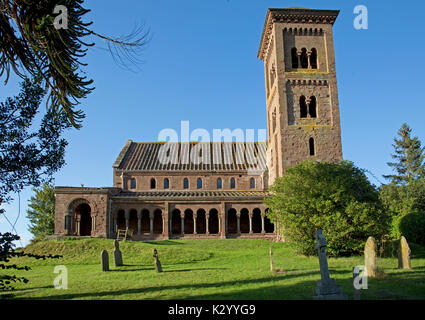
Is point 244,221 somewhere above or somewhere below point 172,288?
above

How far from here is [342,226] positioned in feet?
77.7

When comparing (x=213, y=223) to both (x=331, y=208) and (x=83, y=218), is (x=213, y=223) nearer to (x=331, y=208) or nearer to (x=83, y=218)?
(x=83, y=218)

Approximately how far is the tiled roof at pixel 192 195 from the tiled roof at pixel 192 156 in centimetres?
413

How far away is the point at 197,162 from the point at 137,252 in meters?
20.9

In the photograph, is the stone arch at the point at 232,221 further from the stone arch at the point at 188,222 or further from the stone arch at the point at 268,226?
the stone arch at the point at 188,222

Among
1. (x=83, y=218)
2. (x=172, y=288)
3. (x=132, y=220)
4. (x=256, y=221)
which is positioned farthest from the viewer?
(x=256, y=221)

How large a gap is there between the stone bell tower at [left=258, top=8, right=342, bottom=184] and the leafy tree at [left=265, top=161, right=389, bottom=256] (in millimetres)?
10825

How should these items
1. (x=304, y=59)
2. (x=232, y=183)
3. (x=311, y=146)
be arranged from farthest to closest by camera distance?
1. (x=232, y=183)
2. (x=304, y=59)
3. (x=311, y=146)

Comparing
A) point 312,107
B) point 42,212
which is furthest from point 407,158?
point 42,212

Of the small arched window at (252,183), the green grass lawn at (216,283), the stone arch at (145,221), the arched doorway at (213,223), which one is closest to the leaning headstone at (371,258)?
the green grass lawn at (216,283)

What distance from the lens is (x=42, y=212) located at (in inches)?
2072

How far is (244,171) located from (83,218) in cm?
1983

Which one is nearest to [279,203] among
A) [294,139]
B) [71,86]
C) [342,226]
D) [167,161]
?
[342,226]
